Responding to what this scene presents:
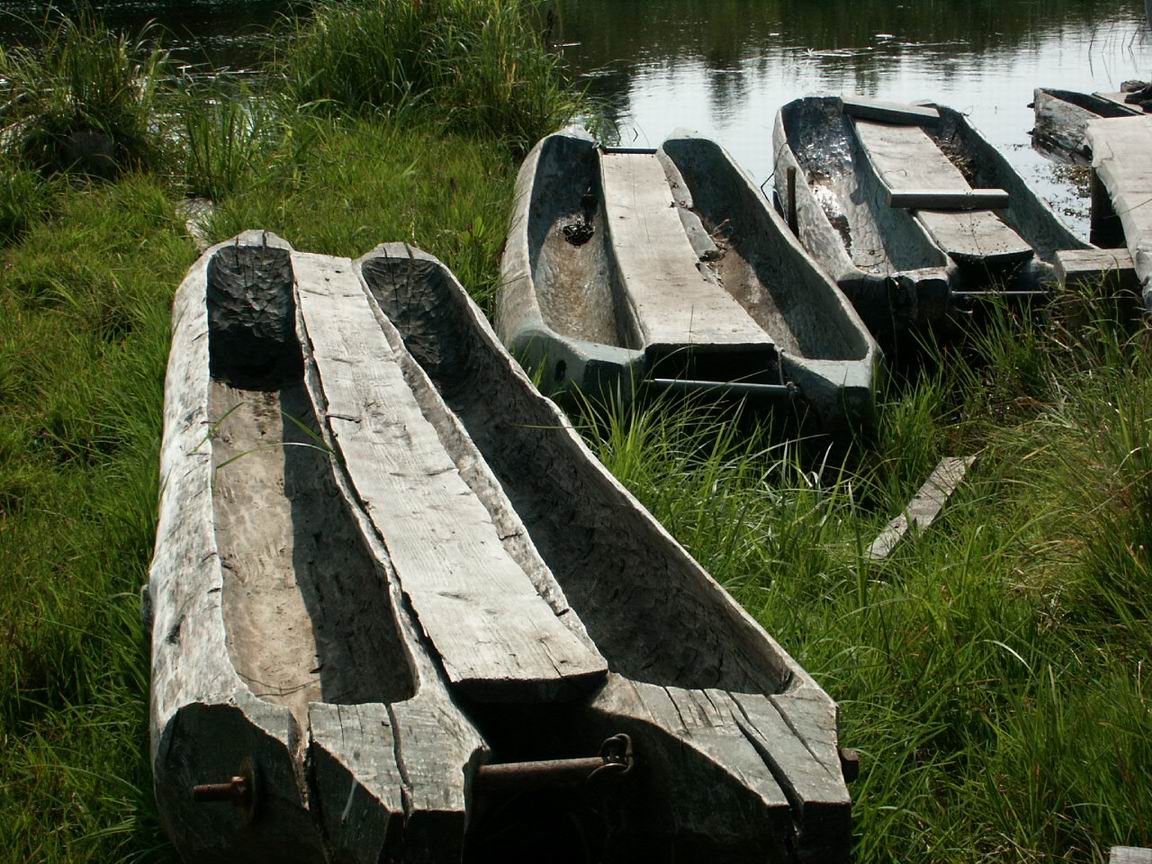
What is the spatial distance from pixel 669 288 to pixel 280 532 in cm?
207

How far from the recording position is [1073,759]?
7.92ft

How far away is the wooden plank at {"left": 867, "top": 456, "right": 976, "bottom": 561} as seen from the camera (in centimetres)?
368

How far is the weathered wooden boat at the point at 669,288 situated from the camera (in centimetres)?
428

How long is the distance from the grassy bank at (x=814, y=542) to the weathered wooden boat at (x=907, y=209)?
0.30 metres

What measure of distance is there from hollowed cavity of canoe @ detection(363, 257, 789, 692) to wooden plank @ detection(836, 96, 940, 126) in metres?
4.08

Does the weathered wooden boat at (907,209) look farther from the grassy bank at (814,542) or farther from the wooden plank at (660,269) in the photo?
the wooden plank at (660,269)

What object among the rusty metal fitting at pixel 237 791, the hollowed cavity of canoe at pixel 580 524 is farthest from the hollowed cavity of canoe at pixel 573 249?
the rusty metal fitting at pixel 237 791

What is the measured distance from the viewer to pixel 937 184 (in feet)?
21.4

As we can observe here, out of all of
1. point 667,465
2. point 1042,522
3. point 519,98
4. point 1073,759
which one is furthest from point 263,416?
point 519,98

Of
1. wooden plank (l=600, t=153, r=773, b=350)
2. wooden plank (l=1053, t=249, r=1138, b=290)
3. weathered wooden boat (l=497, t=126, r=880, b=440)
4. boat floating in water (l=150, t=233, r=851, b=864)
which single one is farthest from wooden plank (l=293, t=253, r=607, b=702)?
wooden plank (l=1053, t=249, r=1138, b=290)

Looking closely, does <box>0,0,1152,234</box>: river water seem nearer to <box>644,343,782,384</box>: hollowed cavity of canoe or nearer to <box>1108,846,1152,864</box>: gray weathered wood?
<box>644,343,782,384</box>: hollowed cavity of canoe

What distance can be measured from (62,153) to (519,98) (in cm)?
266

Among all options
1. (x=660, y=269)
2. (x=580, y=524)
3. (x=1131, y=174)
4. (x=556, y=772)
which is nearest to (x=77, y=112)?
(x=660, y=269)

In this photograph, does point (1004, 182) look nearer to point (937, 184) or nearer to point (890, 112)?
point (937, 184)
